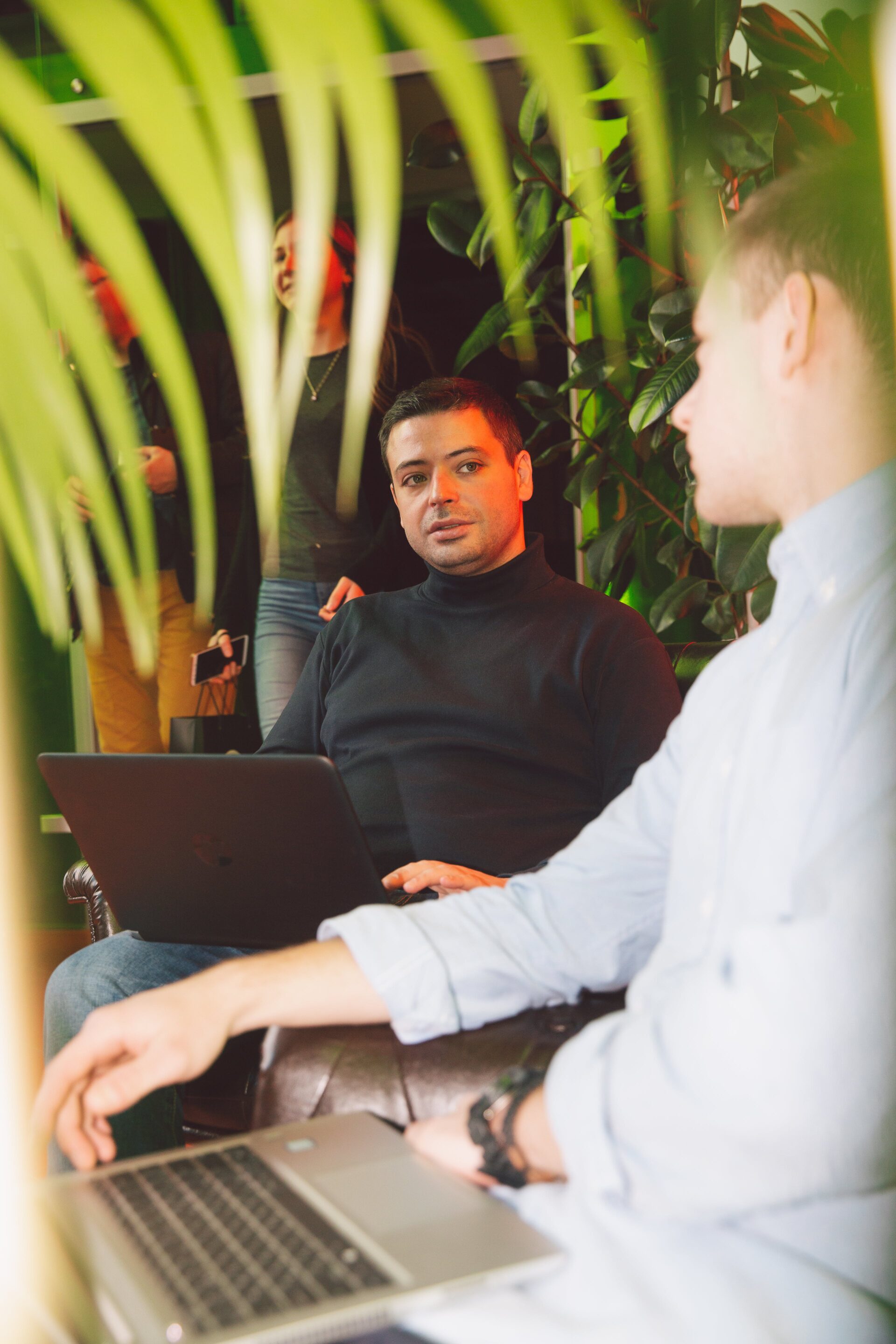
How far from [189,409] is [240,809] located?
935 millimetres

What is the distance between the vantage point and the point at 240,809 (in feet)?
3.86

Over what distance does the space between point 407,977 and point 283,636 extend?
2.16 m

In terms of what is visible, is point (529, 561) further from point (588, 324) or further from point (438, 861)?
point (588, 324)

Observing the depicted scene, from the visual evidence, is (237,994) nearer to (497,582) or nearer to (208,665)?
(497,582)

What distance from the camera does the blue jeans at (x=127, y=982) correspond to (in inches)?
55.8

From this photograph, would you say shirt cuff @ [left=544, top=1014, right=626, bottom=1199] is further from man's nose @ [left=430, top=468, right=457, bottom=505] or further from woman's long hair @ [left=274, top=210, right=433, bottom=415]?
woman's long hair @ [left=274, top=210, right=433, bottom=415]

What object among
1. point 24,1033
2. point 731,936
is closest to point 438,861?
point 731,936

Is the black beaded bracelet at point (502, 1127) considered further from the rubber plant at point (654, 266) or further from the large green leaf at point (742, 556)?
the large green leaf at point (742, 556)

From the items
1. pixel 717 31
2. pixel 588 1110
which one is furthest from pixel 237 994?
pixel 717 31

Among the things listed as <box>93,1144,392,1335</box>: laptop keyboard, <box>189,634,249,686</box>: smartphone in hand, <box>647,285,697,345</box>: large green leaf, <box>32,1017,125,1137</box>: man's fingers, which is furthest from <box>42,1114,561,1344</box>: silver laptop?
<box>647,285,697,345</box>: large green leaf

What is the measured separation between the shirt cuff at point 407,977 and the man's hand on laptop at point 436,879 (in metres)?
0.47

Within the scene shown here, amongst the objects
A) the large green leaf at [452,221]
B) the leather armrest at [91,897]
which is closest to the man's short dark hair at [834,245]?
the leather armrest at [91,897]

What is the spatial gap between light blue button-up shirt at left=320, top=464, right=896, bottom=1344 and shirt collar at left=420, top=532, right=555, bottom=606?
3.48ft

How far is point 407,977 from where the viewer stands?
3.26 ft
